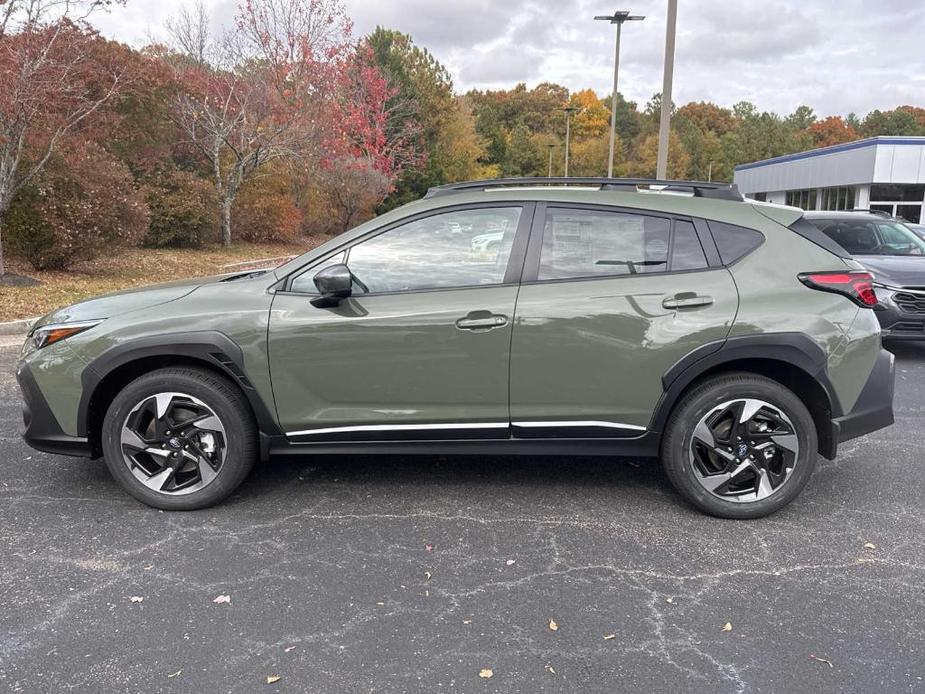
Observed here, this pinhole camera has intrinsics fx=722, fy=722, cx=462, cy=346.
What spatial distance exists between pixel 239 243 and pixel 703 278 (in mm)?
21991

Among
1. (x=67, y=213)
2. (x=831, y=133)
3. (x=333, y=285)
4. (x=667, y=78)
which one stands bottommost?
(x=333, y=285)

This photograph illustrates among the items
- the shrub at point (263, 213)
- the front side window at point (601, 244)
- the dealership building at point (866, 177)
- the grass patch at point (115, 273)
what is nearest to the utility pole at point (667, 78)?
the grass patch at point (115, 273)

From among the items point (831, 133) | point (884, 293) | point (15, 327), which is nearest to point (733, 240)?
point (884, 293)

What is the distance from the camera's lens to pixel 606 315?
142 inches

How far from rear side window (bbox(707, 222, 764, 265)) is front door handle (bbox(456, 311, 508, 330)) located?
1.20 meters

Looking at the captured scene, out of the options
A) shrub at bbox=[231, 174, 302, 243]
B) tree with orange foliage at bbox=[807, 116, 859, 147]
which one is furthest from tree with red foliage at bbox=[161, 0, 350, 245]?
tree with orange foliage at bbox=[807, 116, 859, 147]

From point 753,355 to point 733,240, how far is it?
24.1 inches

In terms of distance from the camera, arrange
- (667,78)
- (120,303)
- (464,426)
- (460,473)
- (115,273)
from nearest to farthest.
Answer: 1. (464,426)
2. (120,303)
3. (460,473)
4. (667,78)
5. (115,273)

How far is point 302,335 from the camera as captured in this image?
365 cm

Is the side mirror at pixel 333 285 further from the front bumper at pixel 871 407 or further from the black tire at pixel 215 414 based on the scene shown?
the front bumper at pixel 871 407

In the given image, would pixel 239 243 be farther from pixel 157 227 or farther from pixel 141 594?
pixel 141 594

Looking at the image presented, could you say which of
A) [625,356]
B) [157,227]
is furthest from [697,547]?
[157,227]

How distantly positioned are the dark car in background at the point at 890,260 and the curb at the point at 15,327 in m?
9.28

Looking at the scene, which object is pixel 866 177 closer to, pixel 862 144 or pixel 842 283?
pixel 862 144
